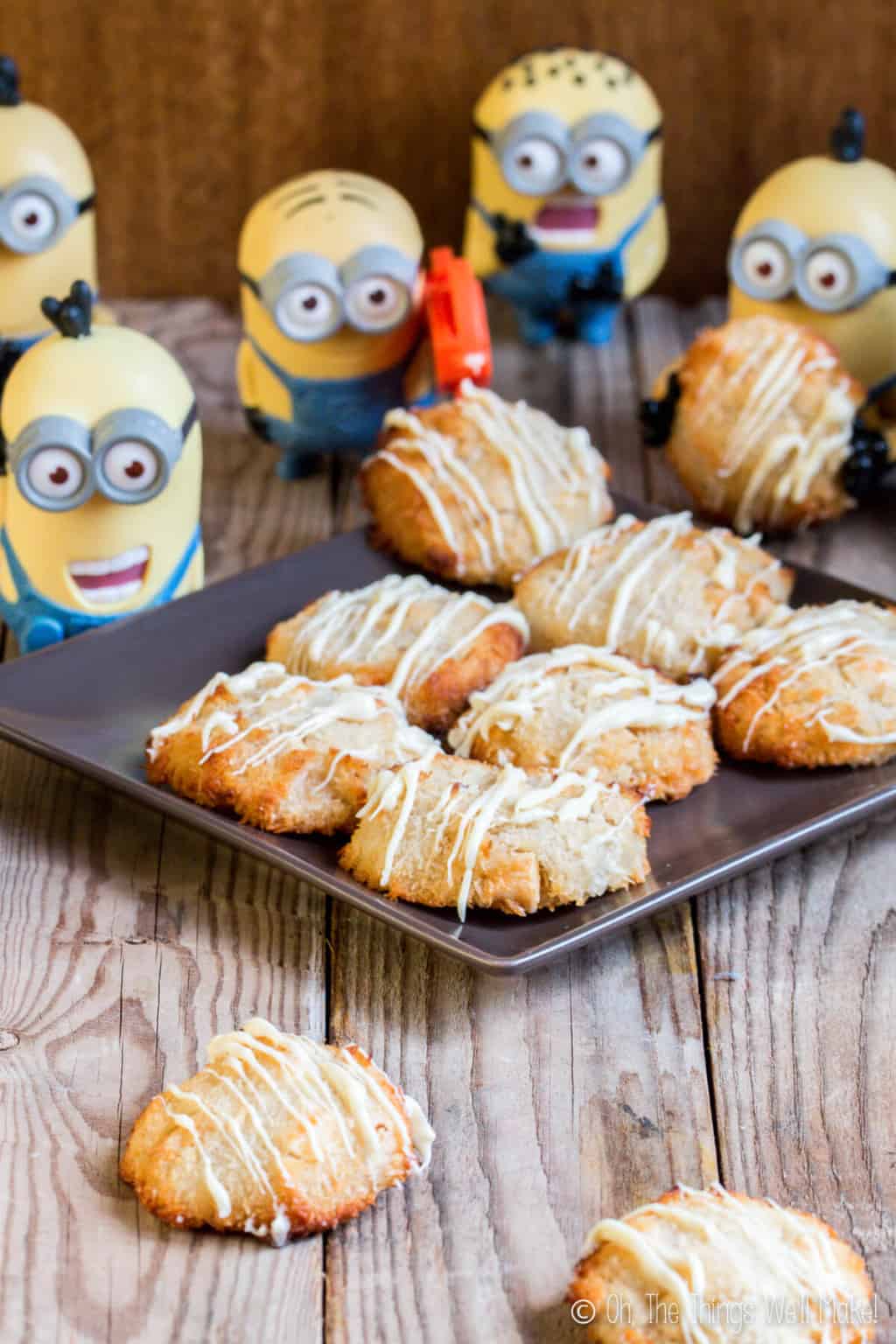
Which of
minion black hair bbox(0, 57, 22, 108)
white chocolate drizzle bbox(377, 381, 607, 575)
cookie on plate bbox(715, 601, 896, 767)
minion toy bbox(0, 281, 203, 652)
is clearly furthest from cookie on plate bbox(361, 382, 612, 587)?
minion black hair bbox(0, 57, 22, 108)

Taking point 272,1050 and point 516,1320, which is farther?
point 272,1050

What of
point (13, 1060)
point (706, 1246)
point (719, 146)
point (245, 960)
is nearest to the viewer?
point (706, 1246)

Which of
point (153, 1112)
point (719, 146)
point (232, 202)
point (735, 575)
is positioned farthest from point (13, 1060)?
point (719, 146)

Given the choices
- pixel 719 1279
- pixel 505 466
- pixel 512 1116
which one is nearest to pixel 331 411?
pixel 505 466

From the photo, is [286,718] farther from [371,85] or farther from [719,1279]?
[371,85]

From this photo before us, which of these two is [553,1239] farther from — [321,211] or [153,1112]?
[321,211]

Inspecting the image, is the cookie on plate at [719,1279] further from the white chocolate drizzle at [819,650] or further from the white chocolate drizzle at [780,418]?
the white chocolate drizzle at [780,418]

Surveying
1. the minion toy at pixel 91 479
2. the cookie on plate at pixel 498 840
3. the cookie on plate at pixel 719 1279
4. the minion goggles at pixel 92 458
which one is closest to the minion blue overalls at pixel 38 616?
the minion toy at pixel 91 479
